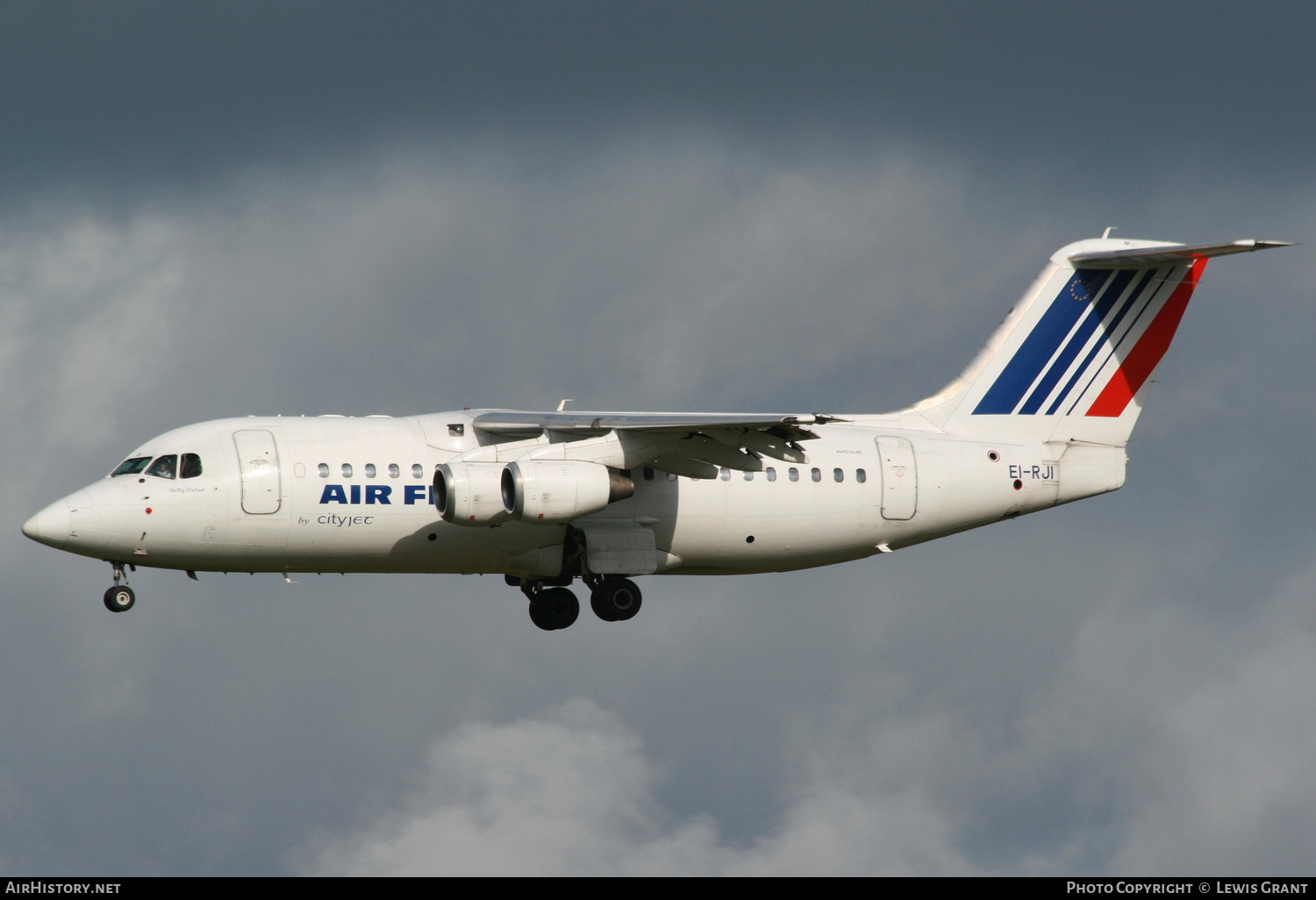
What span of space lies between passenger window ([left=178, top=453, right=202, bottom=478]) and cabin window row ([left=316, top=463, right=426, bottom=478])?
152 centimetres

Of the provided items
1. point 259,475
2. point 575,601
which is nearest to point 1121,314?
point 575,601

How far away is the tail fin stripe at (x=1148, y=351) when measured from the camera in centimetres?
2858

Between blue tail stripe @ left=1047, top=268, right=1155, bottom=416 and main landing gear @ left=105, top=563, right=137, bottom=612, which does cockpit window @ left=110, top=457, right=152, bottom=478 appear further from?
blue tail stripe @ left=1047, top=268, right=1155, bottom=416

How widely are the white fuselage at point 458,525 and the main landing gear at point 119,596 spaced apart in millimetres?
496

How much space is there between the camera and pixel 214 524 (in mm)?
24141

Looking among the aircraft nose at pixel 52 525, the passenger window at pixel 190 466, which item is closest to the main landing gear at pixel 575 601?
the passenger window at pixel 190 466

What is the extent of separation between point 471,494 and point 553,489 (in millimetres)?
1028

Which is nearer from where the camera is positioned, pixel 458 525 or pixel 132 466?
pixel 458 525

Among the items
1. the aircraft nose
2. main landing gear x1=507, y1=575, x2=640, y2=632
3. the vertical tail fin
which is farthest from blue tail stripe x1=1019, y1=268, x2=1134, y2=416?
the aircraft nose

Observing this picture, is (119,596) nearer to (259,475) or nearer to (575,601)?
(259,475)

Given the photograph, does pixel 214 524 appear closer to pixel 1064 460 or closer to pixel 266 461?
pixel 266 461

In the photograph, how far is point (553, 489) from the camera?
78.6ft

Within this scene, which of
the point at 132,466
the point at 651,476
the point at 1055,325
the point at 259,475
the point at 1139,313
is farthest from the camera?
the point at 1139,313

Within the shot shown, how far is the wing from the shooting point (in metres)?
24.2
